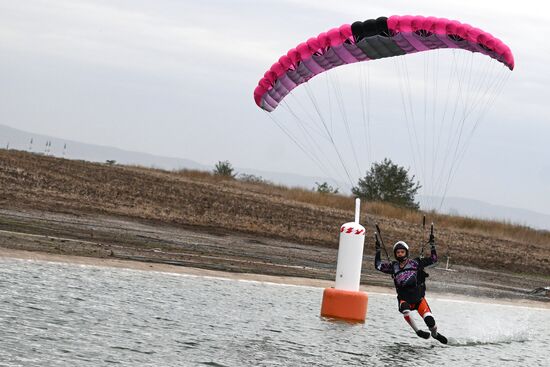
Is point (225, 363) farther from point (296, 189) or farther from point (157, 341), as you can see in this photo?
point (296, 189)

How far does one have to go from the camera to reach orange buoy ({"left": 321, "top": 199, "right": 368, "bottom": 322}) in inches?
717

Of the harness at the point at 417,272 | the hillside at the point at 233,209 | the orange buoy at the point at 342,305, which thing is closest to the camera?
the harness at the point at 417,272

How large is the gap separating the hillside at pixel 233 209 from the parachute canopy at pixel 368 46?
7.18m

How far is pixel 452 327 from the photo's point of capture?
20.2 meters

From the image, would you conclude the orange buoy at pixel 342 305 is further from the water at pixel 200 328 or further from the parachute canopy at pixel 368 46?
the parachute canopy at pixel 368 46

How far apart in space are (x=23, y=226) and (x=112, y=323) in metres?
10.4

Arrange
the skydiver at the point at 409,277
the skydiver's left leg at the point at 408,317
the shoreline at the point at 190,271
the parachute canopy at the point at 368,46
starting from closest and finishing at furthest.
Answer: the skydiver's left leg at the point at 408,317 → the skydiver at the point at 409,277 → the shoreline at the point at 190,271 → the parachute canopy at the point at 368,46

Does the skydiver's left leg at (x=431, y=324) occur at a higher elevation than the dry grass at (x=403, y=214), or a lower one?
lower

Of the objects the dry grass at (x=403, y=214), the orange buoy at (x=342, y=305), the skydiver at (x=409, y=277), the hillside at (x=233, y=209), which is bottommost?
the orange buoy at (x=342, y=305)

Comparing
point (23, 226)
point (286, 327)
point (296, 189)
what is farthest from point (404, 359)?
point (296, 189)

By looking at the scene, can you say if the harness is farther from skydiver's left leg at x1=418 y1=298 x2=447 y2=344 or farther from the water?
the water

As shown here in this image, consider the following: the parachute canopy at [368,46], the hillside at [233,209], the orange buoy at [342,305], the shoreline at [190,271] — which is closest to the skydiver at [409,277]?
the orange buoy at [342,305]

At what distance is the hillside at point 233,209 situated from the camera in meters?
33.2

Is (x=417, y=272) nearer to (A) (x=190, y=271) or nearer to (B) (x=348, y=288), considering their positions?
(B) (x=348, y=288)
